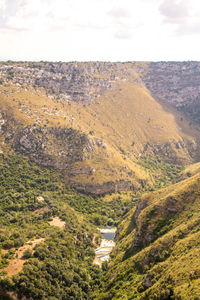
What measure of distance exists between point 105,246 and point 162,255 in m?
76.5

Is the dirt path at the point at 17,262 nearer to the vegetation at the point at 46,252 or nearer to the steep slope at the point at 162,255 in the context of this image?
the vegetation at the point at 46,252

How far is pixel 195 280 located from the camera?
72.0 meters

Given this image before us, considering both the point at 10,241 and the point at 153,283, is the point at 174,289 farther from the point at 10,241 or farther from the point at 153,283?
the point at 10,241

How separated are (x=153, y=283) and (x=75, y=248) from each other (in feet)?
231

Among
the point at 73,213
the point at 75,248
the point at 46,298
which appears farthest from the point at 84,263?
the point at 73,213

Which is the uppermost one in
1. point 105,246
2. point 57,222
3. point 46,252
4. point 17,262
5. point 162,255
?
point 162,255

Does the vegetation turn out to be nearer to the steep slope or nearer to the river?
the river

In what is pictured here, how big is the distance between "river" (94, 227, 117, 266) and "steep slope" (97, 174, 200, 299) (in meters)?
9.99

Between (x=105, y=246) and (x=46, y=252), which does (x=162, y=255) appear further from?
(x=105, y=246)

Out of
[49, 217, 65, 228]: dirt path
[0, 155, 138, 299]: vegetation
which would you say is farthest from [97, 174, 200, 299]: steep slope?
[49, 217, 65, 228]: dirt path

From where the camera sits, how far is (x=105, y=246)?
17412 cm

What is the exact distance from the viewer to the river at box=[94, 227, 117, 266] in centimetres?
15835

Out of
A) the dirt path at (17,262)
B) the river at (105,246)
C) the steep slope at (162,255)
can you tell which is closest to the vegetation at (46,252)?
the dirt path at (17,262)

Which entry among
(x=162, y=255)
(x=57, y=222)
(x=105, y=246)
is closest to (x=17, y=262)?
(x=162, y=255)
